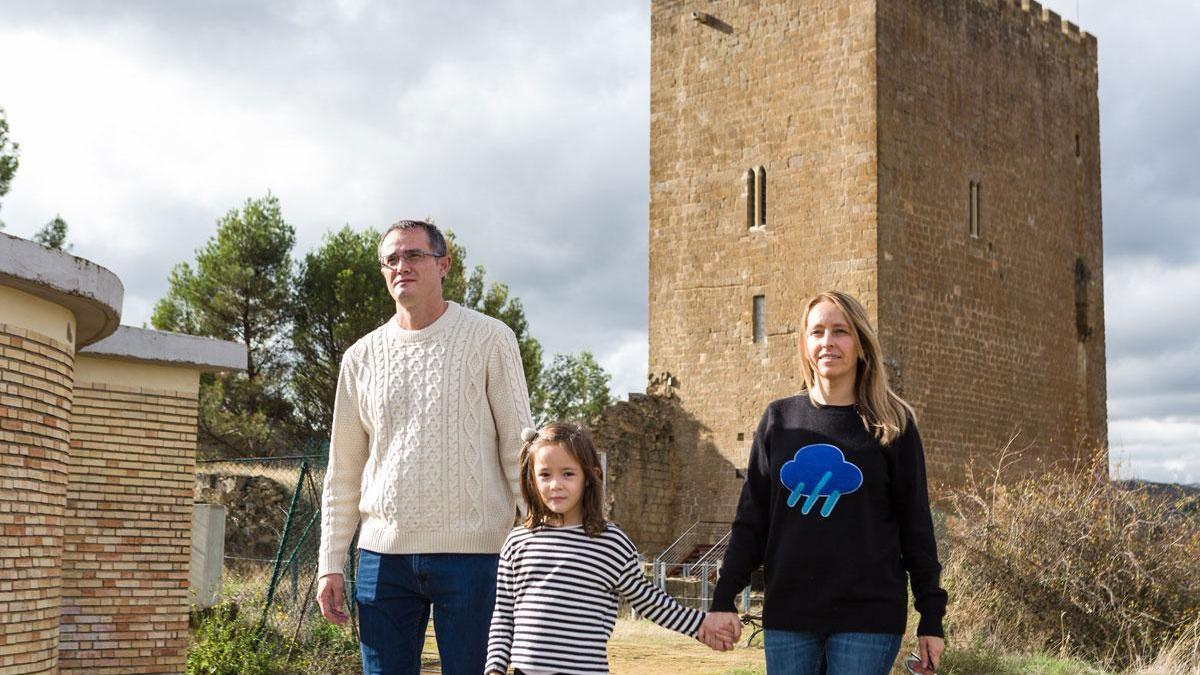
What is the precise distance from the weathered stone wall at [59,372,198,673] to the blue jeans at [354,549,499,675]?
6793 millimetres

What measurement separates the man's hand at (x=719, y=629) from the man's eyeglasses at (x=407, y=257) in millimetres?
1592

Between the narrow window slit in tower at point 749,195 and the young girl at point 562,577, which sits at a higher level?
the narrow window slit in tower at point 749,195

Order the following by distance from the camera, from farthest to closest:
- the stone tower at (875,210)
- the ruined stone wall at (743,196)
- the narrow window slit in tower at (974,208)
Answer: the narrow window slit in tower at (974,208) < the ruined stone wall at (743,196) < the stone tower at (875,210)

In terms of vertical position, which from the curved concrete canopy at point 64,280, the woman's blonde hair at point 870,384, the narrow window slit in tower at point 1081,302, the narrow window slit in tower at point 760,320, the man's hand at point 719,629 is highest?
the narrow window slit in tower at point 1081,302

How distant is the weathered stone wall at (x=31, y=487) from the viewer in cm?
756

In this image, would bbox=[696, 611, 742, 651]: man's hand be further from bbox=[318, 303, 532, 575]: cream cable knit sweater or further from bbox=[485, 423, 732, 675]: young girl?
bbox=[318, 303, 532, 575]: cream cable knit sweater

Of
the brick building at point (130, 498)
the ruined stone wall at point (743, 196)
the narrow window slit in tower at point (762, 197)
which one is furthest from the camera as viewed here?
the narrow window slit in tower at point (762, 197)

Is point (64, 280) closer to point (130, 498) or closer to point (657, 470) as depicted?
point (130, 498)

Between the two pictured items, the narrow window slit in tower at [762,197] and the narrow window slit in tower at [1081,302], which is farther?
the narrow window slit in tower at [1081,302]

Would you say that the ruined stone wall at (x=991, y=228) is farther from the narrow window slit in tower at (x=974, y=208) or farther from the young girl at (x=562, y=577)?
the young girl at (x=562, y=577)

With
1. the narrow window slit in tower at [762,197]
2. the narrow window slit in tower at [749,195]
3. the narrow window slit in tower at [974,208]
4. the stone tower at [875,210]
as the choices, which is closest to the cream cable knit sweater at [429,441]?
the stone tower at [875,210]

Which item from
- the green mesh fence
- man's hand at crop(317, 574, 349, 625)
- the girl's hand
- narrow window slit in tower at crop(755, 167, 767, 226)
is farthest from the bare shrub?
narrow window slit in tower at crop(755, 167, 767, 226)

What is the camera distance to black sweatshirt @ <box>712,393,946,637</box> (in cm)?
477

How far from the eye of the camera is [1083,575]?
1337cm
